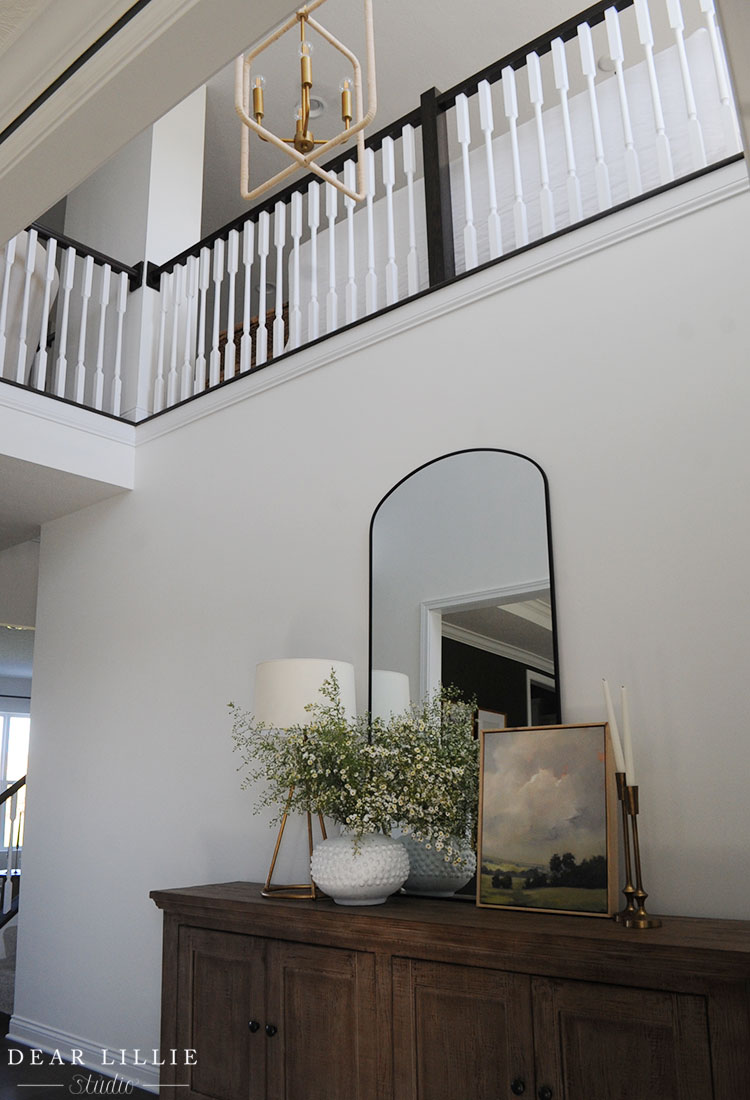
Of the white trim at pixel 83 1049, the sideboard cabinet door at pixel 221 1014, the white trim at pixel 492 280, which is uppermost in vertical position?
the white trim at pixel 492 280

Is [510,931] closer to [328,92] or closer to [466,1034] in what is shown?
[466,1034]

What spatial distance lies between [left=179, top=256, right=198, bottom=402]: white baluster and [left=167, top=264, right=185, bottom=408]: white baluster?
0.11 ft

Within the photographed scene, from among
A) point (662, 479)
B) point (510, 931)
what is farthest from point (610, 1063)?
point (662, 479)

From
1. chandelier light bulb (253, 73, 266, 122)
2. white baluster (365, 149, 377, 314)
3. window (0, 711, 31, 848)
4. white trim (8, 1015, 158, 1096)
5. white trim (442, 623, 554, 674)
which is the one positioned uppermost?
white baluster (365, 149, 377, 314)

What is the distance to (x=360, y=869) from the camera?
9.04ft

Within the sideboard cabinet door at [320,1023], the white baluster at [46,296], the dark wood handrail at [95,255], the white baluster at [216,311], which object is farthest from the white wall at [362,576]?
the dark wood handrail at [95,255]

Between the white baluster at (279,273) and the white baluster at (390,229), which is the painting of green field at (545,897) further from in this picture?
the white baluster at (279,273)

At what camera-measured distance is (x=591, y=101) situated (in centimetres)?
337

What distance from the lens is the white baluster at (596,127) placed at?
3.22m

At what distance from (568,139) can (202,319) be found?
2.11m

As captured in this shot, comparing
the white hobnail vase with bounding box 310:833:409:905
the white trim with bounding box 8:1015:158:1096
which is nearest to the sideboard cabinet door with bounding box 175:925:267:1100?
the white hobnail vase with bounding box 310:833:409:905

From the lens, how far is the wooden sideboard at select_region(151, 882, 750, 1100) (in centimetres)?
198

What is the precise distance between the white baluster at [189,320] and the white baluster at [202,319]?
0.12 feet

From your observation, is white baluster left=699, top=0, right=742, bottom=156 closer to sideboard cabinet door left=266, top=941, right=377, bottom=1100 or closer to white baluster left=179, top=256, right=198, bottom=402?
white baluster left=179, top=256, right=198, bottom=402
